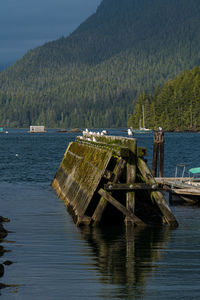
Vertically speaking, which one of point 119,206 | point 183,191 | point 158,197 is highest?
point 158,197

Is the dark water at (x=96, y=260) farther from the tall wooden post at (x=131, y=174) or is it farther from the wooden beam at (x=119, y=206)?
the tall wooden post at (x=131, y=174)

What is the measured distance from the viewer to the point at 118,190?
22.6 meters

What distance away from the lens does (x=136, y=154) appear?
2312 centimetres

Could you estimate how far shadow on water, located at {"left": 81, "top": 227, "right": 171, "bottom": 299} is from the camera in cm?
1510

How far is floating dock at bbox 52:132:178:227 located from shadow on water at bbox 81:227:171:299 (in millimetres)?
809

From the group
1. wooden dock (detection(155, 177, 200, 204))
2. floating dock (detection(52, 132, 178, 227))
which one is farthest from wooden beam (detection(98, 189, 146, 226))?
wooden dock (detection(155, 177, 200, 204))

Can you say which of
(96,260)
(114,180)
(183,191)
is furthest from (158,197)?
(183,191)

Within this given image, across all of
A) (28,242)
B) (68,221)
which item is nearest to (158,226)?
(68,221)

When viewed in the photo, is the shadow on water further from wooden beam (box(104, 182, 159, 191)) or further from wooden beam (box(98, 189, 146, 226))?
wooden beam (box(104, 182, 159, 191))

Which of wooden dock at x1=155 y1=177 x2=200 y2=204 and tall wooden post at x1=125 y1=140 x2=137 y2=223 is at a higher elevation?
tall wooden post at x1=125 y1=140 x2=137 y2=223

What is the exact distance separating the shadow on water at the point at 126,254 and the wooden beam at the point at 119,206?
0.38 meters

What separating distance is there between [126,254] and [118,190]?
426cm

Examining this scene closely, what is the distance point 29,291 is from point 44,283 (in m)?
0.70

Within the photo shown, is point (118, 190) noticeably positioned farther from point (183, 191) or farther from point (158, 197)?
point (183, 191)
